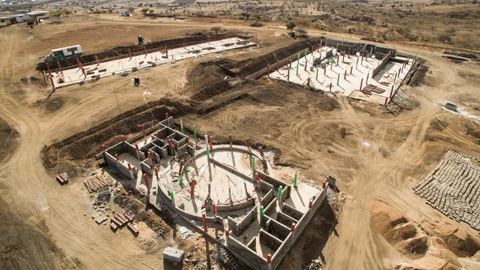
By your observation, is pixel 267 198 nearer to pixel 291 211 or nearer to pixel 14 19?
pixel 291 211

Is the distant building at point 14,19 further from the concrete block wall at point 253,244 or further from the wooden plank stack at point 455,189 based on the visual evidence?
the wooden plank stack at point 455,189

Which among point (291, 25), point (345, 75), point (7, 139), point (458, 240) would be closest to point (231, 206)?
point (458, 240)

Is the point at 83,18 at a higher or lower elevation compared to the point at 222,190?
higher

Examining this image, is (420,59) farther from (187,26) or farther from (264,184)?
(187,26)

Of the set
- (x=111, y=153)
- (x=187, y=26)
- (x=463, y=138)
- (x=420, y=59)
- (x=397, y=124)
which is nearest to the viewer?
(x=111, y=153)

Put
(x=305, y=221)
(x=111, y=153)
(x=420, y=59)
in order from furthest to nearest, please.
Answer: (x=420, y=59), (x=111, y=153), (x=305, y=221)

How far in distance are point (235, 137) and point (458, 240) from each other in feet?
50.5

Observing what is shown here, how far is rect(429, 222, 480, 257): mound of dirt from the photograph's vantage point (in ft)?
45.5

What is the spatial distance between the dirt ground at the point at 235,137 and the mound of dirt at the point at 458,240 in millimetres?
400

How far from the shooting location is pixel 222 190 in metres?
17.3

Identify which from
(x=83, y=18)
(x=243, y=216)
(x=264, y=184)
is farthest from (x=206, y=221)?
(x=83, y=18)

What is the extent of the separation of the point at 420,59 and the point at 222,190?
3838 centimetres

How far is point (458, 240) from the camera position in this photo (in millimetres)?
14016

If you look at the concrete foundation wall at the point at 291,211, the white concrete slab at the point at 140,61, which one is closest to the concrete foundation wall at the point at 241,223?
the concrete foundation wall at the point at 291,211
